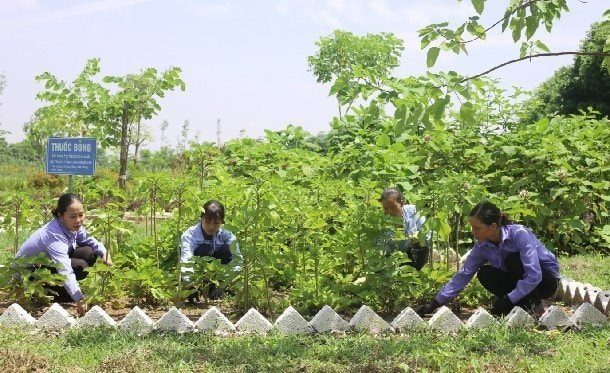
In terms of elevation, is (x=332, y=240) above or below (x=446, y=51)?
below

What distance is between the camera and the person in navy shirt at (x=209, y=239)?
5.89 metres

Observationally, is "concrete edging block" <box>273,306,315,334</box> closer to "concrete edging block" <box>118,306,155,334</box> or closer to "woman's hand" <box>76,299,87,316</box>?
"concrete edging block" <box>118,306,155,334</box>

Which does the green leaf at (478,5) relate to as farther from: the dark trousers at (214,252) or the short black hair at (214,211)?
the dark trousers at (214,252)

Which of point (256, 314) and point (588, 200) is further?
point (588, 200)

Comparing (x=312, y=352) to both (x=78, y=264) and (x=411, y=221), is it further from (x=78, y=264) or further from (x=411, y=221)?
(x=78, y=264)

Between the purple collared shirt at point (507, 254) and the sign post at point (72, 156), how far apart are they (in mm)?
4045

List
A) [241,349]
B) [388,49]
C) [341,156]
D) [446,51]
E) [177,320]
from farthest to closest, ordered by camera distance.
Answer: [388,49] → [341,156] → [177,320] → [241,349] → [446,51]

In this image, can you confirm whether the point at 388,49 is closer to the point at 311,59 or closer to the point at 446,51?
the point at 311,59

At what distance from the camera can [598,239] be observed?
28.7 ft

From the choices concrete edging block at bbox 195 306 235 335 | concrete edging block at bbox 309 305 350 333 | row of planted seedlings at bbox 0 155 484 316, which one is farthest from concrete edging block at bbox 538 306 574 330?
concrete edging block at bbox 195 306 235 335

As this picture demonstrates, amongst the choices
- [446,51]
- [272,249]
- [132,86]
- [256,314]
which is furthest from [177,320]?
[132,86]

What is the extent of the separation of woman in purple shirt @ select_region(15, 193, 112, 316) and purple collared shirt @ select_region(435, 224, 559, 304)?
2.61 meters

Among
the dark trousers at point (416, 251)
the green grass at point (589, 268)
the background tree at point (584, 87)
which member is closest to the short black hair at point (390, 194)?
the dark trousers at point (416, 251)

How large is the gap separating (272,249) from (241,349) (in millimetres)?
1617
